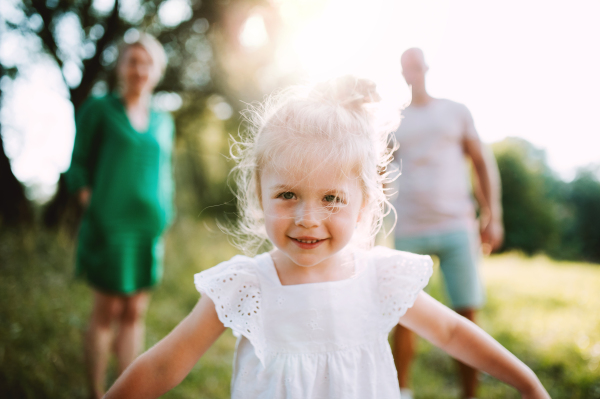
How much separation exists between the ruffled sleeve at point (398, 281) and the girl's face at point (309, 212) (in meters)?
0.25

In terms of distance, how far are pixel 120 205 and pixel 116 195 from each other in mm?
68

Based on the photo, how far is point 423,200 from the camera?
2.70m

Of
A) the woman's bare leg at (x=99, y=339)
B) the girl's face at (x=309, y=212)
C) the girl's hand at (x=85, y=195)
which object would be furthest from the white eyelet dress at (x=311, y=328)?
the girl's hand at (x=85, y=195)

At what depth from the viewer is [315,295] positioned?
1.30 meters

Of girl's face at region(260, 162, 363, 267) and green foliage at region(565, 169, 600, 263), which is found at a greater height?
girl's face at region(260, 162, 363, 267)

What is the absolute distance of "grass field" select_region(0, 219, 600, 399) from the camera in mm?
2621

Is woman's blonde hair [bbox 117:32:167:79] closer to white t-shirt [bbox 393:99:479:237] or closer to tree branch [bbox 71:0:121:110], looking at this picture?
white t-shirt [bbox 393:99:479:237]

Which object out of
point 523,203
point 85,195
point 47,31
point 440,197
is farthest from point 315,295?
point 523,203

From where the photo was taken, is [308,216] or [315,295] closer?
[308,216]

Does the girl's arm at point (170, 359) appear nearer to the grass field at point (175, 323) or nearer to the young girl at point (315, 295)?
the young girl at point (315, 295)

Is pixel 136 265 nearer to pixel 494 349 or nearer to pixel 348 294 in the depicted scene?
pixel 348 294

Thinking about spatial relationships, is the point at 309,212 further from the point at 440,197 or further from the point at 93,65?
the point at 93,65

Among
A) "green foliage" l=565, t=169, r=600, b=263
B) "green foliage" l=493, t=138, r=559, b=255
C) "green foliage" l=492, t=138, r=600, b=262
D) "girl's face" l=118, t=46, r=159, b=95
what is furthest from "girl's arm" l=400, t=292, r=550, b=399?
"green foliage" l=493, t=138, r=559, b=255

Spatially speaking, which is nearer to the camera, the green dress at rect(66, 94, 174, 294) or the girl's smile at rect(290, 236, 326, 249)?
the girl's smile at rect(290, 236, 326, 249)
